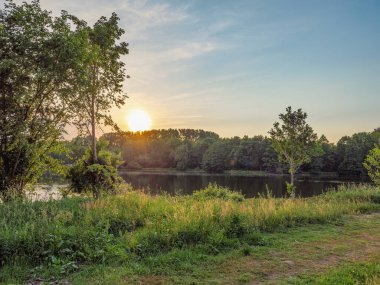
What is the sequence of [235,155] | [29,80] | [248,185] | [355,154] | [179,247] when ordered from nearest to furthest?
[179,247] < [29,80] < [248,185] < [355,154] < [235,155]

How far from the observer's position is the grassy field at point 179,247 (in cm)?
606

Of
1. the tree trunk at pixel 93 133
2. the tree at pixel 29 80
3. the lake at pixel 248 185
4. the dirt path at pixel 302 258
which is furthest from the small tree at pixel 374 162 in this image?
the tree at pixel 29 80

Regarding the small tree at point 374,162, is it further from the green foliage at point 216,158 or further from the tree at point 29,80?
the green foliage at point 216,158

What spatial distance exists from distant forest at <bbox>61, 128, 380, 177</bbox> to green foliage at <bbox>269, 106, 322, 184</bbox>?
32191 millimetres

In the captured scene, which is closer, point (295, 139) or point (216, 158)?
point (295, 139)

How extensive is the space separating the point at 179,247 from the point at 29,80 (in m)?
10.4

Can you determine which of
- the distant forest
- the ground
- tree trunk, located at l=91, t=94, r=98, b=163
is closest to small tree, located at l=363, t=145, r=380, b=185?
the ground

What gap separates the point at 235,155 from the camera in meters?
105

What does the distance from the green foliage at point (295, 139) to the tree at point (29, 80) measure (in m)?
18.6

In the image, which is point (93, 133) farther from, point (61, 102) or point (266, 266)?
point (266, 266)

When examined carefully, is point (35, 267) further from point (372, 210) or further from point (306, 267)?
point (372, 210)

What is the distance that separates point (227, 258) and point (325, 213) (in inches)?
243

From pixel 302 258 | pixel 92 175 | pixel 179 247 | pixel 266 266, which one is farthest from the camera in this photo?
pixel 92 175

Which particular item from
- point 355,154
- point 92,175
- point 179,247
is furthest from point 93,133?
point 355,154
